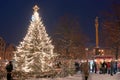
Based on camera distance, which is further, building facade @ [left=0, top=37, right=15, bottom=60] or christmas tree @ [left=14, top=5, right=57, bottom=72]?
building facade @ [left=0, top=37, right=15, bottom=60]

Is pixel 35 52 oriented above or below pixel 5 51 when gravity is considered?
below

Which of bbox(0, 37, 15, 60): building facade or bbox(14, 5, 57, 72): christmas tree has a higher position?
bbox(0, 37, 15, 60): building facade

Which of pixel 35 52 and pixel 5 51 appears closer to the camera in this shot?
pixel 35 52

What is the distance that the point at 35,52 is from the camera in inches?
1366

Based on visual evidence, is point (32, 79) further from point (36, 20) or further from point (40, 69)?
point (36, 20)

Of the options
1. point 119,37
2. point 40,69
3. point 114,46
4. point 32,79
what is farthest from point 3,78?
point 114,46

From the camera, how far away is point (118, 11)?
47531 millimetres

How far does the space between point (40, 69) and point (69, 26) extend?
2863 centimetres

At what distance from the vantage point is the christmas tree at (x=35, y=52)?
114 feet

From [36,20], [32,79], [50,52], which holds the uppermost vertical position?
[36,20]

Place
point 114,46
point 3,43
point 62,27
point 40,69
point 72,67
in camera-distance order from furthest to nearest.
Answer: point 3,43, point 62,27, point 114,46, point 72,67, point 40,69

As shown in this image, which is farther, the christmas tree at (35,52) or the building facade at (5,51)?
the building facade at (5,51)

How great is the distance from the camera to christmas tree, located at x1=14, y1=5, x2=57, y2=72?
114 ft

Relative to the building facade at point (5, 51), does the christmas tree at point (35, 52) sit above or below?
below
